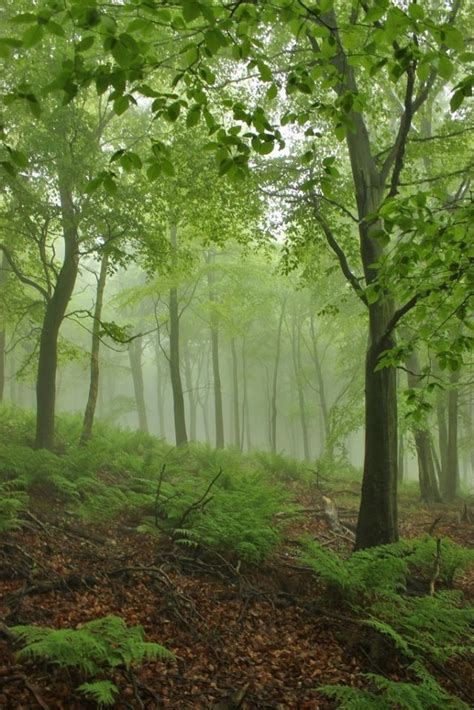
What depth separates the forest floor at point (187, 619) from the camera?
352 cm

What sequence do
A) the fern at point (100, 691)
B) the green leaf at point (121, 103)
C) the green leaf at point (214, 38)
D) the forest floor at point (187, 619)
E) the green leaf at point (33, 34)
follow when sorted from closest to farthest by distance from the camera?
the green leaf at point (33, 34), the green leaf at point (214, 38), the green leaf at point (121, 103), the fern at point (100, 691), the forest floor at point (187, 619)

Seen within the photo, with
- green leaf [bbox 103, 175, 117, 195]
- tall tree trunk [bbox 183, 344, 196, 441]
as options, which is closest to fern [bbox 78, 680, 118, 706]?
green leaf [bbox 103, 175, 117, 195]

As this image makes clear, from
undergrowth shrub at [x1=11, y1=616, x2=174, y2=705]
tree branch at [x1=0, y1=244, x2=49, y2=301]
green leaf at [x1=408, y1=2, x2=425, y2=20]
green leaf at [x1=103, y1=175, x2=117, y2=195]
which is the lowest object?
undergrowth shrub at [x1=11, y1=616, x2=174, y2=705]

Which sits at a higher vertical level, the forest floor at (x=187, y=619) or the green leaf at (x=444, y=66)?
the green leaf at (x=444, y=66)

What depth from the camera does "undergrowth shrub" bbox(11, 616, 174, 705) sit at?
3.17 meters

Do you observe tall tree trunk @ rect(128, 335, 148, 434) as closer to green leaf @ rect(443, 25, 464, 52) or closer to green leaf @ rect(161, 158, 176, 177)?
green leaf @ rect(161, 158, 176, 177)

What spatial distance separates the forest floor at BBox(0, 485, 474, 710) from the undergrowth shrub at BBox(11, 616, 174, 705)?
4.2 inches

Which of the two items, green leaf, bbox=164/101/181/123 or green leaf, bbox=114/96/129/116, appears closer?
green leaf, bbox=114/96/129/116

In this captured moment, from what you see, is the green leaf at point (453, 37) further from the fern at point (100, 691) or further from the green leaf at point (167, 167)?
the fern at point (100, 691)

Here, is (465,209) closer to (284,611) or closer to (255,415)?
(284,611)

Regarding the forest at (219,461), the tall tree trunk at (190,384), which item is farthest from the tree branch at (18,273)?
the tall tree trunk at (190,384)

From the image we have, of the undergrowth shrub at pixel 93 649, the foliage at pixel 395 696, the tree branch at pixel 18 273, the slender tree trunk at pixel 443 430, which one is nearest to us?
the undergrowth shrub at pixel 93 649

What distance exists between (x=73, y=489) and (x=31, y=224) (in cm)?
521

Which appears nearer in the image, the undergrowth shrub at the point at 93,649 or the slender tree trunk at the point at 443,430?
the undergrowth shrub at the point at 93,649
